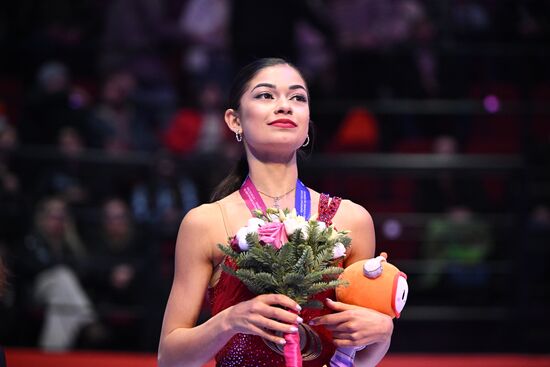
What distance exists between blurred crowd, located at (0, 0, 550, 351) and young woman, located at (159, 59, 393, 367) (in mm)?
3453

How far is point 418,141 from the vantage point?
7203mm

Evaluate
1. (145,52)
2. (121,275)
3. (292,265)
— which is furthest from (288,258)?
(145,52)

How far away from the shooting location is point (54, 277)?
6199 mm

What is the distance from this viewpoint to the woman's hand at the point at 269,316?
2.35 metres

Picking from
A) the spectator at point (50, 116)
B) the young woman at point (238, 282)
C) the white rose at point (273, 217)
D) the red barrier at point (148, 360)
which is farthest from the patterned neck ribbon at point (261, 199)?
the spectator at point (50, 116)

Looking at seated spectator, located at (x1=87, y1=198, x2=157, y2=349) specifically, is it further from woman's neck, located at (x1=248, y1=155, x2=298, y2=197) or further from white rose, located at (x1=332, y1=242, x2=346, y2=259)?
white rose, located at (x1=332, y1=242, x2=346, y2=259)

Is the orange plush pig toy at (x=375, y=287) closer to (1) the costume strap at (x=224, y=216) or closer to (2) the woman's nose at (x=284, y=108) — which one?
(1) the costume strap at (x=224, y=216)

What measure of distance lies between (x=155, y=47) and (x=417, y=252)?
2596 mm

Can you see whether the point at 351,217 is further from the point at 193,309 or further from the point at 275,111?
the point at 193,309

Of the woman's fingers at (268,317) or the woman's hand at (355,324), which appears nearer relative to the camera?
the woman's fingers at (268,317)

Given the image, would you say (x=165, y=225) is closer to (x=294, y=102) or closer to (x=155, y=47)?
(x=155, y=47)

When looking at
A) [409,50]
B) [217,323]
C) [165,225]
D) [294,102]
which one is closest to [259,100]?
[294,102]

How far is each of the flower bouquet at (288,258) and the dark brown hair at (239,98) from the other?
18.6 inches

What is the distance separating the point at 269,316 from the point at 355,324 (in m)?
0.24
